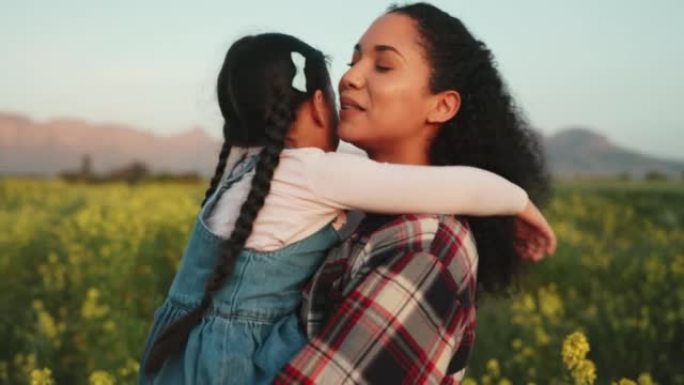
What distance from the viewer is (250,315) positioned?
1888mm

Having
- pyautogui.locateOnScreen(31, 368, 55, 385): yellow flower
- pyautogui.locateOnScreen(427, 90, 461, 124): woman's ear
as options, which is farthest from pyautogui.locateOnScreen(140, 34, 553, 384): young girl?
pyautogui.locateOnScreen(31, 368, 55, 385): yellow flower

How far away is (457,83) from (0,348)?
3.86 m

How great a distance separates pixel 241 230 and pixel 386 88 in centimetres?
45

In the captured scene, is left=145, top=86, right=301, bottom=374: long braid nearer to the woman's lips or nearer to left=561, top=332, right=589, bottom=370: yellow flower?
the woman's lips

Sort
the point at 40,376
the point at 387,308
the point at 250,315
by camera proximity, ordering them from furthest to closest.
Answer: the point at 40,376
the point at 250,315
the point at 387,308

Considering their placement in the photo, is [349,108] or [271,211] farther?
[349,108]

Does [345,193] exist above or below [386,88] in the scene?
below

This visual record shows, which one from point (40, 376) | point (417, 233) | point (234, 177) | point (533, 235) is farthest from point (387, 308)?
point (40, 376)

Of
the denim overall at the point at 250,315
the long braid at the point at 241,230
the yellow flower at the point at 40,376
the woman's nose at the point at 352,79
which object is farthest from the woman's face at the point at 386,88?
the yellow flower at the point at 40,376

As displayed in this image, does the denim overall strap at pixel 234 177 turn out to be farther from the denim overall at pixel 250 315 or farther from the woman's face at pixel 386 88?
the woman's face at pixel 386 88

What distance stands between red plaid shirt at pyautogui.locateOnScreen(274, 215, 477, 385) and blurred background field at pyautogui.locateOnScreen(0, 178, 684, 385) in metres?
0.72

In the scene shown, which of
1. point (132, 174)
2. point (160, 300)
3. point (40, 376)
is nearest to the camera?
point (40, 376)

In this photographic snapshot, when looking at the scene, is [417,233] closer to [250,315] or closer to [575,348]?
[250,315]

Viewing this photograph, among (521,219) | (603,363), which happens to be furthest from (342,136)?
(603,363)
